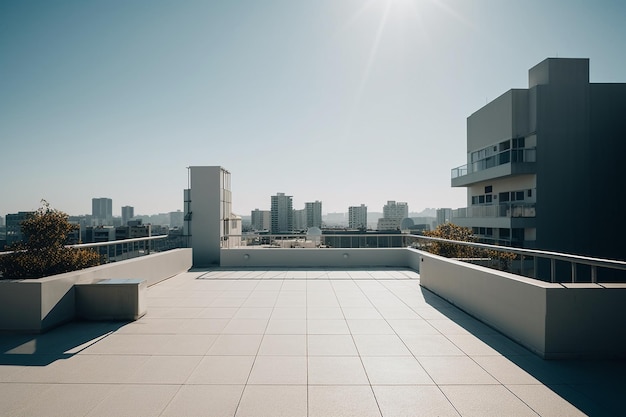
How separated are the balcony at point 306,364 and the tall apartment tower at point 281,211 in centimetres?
13824

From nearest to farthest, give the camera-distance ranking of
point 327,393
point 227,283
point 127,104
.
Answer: point 327,393 → point 227,283 → point 127,104

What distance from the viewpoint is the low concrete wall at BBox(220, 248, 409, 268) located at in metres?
9.76

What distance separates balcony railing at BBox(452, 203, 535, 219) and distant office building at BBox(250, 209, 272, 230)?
118378 millimetres

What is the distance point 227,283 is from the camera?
7.44 meters

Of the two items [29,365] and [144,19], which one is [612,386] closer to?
[29,365]

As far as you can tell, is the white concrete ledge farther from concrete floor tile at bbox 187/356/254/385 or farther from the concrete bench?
concrete floor tile at bbox 187/356/254/385

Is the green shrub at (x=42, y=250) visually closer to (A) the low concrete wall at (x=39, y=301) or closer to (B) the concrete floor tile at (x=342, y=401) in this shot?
(A) the low concrete wall at (x=39, y=301)

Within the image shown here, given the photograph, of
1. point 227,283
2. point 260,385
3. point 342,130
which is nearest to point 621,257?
point 342,130

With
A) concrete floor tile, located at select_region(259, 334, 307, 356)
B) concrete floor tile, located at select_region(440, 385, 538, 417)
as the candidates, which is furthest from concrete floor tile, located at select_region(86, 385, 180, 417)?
concrete floor tile, located at select_region(440, 385, 538, 417)

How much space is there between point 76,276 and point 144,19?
775 cm

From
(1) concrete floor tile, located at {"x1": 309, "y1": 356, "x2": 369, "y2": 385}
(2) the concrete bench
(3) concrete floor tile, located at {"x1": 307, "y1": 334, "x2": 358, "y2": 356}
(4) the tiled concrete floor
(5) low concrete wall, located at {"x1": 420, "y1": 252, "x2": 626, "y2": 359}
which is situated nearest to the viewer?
(4) the tiled concrete floor

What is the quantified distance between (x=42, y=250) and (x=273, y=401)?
4532 millimetres

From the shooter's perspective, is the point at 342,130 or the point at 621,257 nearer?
the point at 342,130

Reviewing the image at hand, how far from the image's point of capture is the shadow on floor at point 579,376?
241 cm
